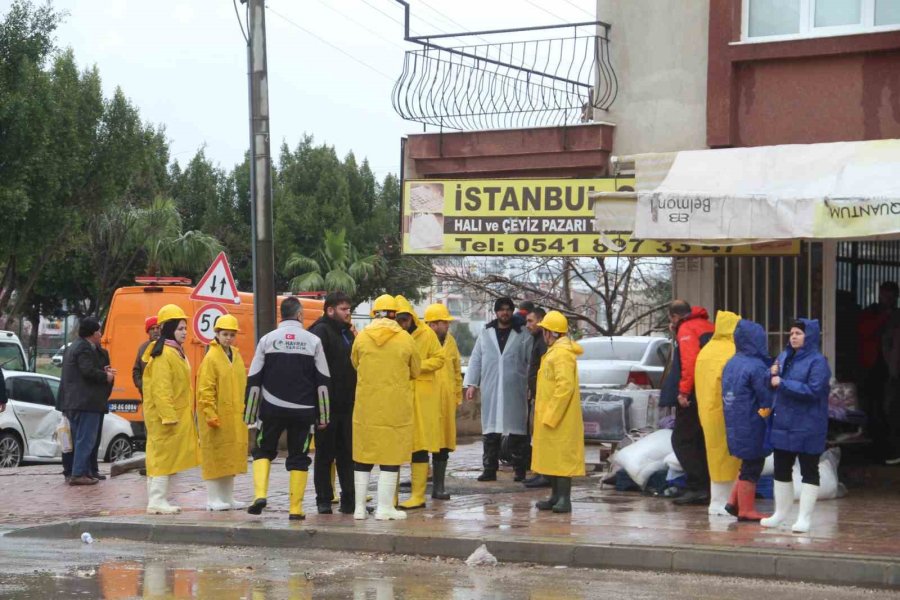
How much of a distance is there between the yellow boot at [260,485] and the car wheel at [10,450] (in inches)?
321

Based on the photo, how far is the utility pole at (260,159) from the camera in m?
16.2

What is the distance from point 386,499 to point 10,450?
9348 mm

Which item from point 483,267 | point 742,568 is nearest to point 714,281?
point 742,568

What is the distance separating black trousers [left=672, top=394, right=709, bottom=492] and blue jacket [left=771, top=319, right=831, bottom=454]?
1.81 metres

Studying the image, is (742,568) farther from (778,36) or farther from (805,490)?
(778,36)

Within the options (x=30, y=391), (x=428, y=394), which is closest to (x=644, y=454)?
(x=428, y=394)

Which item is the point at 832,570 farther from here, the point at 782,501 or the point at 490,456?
the point at 490,456

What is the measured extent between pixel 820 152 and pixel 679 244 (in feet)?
5.44

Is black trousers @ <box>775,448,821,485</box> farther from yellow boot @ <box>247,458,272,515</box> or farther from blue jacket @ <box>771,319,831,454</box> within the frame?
yellow boot @ <box>247,458,272,515</box>

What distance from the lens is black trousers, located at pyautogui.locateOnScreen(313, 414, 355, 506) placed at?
11.6m

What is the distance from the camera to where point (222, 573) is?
358 inches

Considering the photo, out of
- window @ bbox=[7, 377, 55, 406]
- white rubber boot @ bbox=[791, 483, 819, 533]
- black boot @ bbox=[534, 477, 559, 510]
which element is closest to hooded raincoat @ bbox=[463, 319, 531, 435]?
black boot @ bbox=[534, 477, 559, 510]

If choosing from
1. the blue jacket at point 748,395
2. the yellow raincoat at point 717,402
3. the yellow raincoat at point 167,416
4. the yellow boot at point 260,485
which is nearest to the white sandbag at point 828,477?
the yellow raincoat at point 717,402

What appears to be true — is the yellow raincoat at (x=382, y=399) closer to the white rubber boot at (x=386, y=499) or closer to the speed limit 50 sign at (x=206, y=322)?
the white rubber boot at (x=386, y=499)
